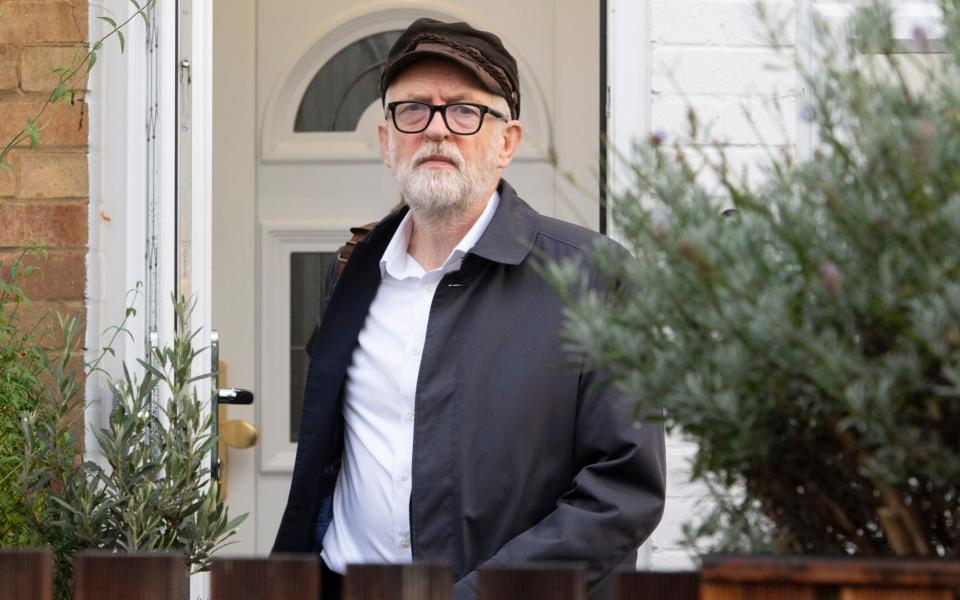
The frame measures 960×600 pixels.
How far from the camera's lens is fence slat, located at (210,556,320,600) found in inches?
55.5

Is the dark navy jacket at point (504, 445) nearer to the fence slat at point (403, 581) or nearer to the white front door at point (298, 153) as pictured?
the fence slat at point (403, 581)

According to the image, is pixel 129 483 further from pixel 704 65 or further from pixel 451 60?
pixel 704 65

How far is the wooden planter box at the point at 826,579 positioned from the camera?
1.12 meters

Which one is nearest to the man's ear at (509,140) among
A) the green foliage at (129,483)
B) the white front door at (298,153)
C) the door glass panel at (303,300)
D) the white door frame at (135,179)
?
the green foliage at (129,483)

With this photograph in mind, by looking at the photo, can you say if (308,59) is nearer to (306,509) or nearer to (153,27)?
(153,27)

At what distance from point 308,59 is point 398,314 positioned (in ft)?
6.42

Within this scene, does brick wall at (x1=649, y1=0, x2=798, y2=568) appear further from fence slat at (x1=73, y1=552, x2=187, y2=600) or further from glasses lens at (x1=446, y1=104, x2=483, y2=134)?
fence slat at (x1=73, y1=552, x2=187, y2=600)

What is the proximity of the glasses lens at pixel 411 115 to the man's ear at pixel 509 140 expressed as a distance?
17 centimetres

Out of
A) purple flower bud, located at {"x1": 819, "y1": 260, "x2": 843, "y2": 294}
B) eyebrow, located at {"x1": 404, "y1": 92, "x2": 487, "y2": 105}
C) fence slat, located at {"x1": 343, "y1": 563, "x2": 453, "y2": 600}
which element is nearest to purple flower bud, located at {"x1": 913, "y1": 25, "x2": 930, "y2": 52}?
purple flower bud, located at {"x1": 819, "y1": 260, "x2": 843, "y2": 294}

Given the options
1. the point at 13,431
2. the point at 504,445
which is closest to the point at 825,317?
the point at 504,445

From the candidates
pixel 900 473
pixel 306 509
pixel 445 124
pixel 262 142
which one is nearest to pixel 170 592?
pixel 900 473

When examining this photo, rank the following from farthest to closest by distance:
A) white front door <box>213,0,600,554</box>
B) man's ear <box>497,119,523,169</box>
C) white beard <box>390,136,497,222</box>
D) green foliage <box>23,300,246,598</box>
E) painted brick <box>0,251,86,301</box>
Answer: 1. white front door <box>213,0,600,554</box>
2. painted brick <box>0,251,86,301</box>
3. green foliage <box>23,300,246,598</box>
4. man's ear <box>497,119,523,169</box>
5. white beard <box>390,136,497,222</box>

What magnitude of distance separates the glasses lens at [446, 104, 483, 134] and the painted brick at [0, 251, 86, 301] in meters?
1.13

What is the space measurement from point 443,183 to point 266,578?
119 cm
